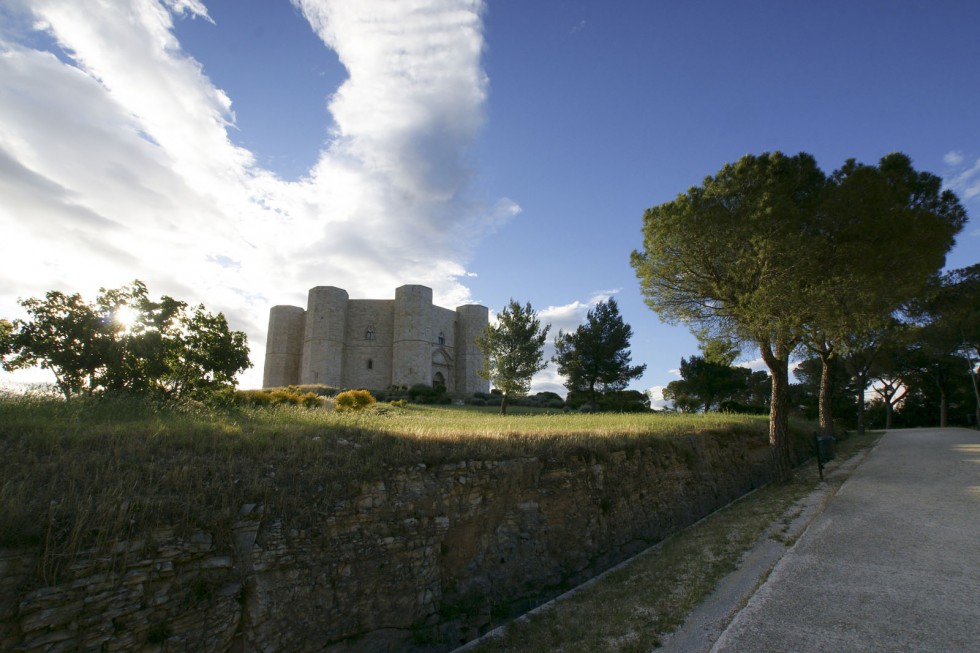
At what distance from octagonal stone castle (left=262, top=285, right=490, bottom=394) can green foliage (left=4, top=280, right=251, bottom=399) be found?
87.7 ft

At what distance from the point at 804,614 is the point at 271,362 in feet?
138

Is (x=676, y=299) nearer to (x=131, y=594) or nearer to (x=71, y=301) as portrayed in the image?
(x=131, y=594)

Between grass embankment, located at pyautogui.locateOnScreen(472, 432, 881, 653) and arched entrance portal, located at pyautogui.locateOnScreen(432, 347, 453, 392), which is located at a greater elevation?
arched entrance portal, located at pyautogui.locateOnScreen(432, 347, 453, 392)

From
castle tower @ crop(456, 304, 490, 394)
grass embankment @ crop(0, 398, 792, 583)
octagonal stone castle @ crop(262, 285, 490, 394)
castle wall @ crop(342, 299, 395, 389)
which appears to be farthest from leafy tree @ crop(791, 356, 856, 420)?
castle wall @ crop(342, 299, 395, 389)

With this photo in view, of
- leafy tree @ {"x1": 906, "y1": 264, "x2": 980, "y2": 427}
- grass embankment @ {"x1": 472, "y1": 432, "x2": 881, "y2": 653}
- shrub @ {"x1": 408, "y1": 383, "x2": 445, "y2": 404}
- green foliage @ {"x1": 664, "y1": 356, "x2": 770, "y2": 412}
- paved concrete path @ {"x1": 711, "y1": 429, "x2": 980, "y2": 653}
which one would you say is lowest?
grass embankment @ {"x1": 472, "y1": 432, "x2": 881, "y2": 653}

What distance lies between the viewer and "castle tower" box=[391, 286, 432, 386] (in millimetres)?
37719

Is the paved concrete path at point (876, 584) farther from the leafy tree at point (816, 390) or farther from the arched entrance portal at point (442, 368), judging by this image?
the arched entrance portal at point (442, 368)

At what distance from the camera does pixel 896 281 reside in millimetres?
11289

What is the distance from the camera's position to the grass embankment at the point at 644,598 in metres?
4.51

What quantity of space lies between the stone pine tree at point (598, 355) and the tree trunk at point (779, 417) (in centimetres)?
1650

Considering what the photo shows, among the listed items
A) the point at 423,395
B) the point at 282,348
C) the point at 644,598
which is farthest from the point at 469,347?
the point at 644,598

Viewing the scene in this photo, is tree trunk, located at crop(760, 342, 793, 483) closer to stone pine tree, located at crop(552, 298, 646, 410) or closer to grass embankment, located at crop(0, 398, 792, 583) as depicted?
grass embankment, located at crop(0, 398, 792, 583)

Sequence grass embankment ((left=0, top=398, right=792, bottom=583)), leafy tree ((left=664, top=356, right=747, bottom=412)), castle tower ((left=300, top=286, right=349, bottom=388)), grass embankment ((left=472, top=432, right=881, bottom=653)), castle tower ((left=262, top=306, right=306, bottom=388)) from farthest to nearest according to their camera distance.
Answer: castle tower ((left=262, top=306, right=306, bottom=388)) → castle tower ((left=300, top=286, right=349, bottom=388)) → leafy tree ((left=664, top=356, right=747, bottom=412)) → grass embankment ((left=472, top=432, right=881, bottom=653)) → grass embankment ((left=0, top=398, right=792, bottom=583))

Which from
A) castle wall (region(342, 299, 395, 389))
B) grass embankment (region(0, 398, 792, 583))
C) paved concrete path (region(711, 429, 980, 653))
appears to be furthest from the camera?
castle wall (region(342, 299, 395, 389))
